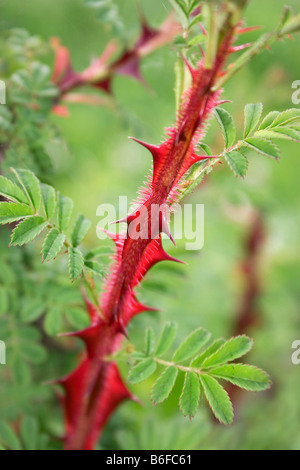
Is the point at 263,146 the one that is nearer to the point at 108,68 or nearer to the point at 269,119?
the point at 269,119

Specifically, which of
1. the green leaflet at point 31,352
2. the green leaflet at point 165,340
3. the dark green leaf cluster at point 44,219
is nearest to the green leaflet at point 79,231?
the dark green leaf cluster at point 44,219

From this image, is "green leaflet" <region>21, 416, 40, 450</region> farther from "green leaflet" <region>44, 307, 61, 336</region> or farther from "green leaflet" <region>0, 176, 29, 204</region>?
"green leaflet" <region>0, 176, 29, 204</region>

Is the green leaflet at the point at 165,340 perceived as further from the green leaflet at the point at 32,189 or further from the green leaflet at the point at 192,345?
the green leaflet at the point at 32,189

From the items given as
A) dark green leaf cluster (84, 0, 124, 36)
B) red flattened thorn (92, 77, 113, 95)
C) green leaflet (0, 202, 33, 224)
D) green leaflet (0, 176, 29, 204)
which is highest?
dark green leaf cluster (84, 0, 124, 36)

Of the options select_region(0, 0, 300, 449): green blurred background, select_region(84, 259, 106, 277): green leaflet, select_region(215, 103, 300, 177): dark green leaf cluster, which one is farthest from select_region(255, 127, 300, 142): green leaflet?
select_region(0, 0, 300, 449): green blurred background
